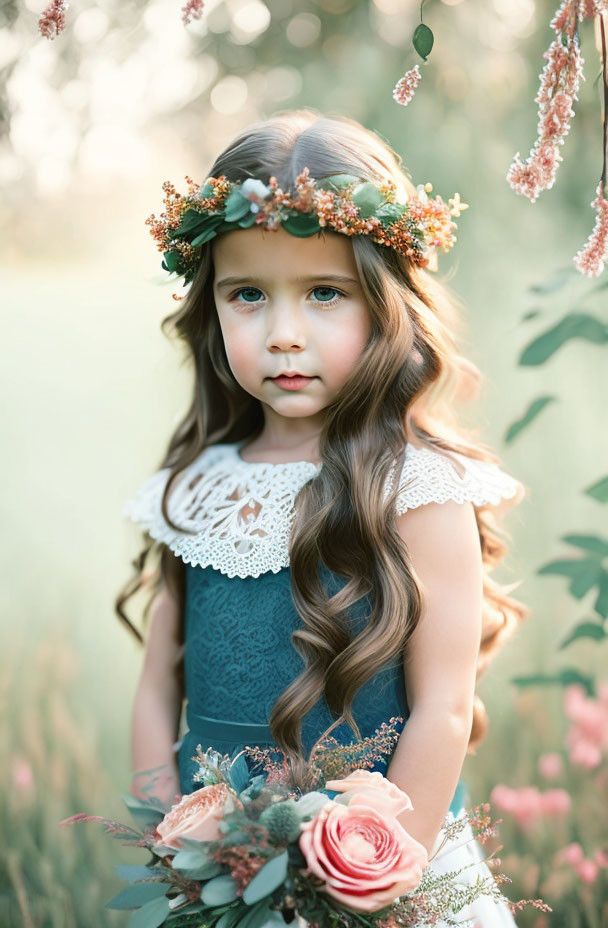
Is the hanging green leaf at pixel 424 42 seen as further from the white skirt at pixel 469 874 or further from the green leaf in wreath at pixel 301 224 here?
the white skirt at pixel 469 874

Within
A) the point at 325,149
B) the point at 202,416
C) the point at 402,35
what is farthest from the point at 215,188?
the point at 402,35

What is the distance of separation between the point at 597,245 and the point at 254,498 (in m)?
0.76

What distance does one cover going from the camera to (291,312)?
63.4 inches

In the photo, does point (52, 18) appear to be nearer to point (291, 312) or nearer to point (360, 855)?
point (291, 312)

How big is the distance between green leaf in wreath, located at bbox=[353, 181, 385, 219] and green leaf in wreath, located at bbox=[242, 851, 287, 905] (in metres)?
1.00

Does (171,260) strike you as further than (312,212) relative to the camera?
Yes

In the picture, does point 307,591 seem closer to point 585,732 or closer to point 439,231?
point 439,231

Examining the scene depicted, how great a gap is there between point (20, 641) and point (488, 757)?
4.55ft

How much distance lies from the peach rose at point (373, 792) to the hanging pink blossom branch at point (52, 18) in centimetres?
126

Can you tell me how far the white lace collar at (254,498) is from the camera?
1654 mm

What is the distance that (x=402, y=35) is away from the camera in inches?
101

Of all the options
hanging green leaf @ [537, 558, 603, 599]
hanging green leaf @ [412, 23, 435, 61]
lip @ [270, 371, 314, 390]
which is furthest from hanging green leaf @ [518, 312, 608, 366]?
hanging green leaf @ [412, 23, 435, 61]

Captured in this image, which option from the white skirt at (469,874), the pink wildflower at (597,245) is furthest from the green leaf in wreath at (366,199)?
the white skirt at (469,874)

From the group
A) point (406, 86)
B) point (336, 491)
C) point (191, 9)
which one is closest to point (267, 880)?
point (336, 491)
